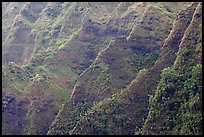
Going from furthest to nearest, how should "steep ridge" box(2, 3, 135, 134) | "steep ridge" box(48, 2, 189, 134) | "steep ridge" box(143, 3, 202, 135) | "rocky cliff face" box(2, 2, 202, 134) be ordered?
1. "steep ridge" box(2, 3, 135, 134)
2. "steep ridge" box(48, 2, 189, 134)
3. "rocky cliff face" box(2, 2, 202, 134)
4. "steep ridge" box(143, 3, 202, 135)

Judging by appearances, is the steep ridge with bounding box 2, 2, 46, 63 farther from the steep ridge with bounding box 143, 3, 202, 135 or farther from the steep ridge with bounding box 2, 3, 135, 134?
the steep ridge with bounding box 143, 3, 202, 135

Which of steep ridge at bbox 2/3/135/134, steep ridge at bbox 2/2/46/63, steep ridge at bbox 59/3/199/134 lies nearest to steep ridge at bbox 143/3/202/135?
steep ridge at bbox 59/3/199/134

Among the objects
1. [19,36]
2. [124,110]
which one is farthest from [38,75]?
[19,36]

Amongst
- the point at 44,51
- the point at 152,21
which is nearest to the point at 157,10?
the point at 152,21

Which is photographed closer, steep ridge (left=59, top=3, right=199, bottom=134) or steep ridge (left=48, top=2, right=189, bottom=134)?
steep ridge (left=59, top=3, right=199, bottom=134)

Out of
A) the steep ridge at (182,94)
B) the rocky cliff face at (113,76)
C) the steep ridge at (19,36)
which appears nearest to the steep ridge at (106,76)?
the rocky cliff face at (113,76)

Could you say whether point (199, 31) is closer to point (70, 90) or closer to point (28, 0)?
point (70, 90)
